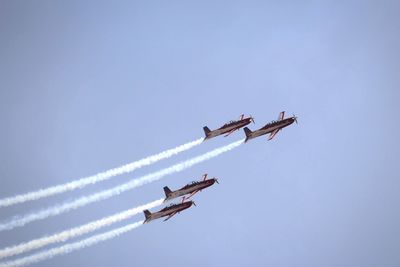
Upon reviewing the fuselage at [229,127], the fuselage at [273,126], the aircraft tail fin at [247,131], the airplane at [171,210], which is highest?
the fuselage at [229,127]

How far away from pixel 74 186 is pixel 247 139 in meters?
39.8

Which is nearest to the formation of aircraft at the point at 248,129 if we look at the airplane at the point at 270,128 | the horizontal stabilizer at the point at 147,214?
the airplane at the point at 270,128

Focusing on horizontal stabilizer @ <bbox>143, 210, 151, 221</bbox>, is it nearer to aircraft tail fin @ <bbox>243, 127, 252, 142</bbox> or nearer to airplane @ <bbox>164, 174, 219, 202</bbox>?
airplane @ <bbox>164, 174, 219, 202</bbox>

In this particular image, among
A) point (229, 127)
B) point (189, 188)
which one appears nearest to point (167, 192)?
point (189, 188)

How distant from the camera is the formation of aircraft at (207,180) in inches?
5886

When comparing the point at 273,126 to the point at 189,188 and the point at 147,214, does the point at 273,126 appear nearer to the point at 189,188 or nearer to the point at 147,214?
the point at 189,188

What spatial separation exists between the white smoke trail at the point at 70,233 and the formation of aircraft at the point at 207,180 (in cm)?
315

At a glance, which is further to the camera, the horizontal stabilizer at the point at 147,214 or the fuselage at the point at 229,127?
the fuselage at the point at 229,127

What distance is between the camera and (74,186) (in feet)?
458

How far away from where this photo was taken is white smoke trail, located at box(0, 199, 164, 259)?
133 metres

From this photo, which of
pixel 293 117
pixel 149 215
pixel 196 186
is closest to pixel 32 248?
pixel 149 215

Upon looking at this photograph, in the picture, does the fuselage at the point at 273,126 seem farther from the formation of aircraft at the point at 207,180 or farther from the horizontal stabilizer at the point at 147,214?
the horizontal stabilizer at the point at 147,214

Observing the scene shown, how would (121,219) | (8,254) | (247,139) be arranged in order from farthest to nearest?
1. (247,139)
2. (121,219)
3. (8,254)

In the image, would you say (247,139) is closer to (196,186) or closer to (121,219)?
(196,186)
